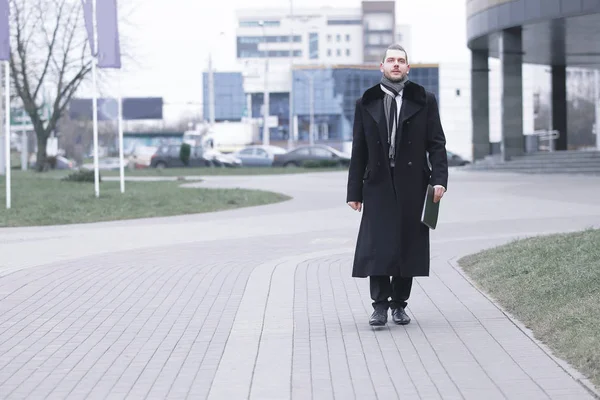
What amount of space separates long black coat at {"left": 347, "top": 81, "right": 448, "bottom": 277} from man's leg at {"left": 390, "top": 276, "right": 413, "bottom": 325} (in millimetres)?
264

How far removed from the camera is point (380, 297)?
7.86 meters

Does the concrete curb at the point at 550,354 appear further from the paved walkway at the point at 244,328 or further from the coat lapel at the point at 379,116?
the coat lapel at the point at 379,116

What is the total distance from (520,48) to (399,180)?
30.7 m

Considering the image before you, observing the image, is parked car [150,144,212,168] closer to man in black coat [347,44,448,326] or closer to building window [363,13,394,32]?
man in black coat [347,44,448,326]

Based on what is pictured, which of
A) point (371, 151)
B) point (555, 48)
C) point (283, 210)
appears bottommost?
point (283, 210)

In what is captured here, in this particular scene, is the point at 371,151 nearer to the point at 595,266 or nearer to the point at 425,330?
the point at 425,330

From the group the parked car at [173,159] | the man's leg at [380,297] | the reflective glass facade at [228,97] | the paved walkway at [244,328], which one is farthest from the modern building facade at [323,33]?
the man's leg at [380,297]

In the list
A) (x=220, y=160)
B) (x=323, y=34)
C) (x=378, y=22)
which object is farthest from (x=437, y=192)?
(x=323, y=34)

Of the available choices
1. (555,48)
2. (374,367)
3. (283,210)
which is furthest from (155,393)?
(555,48)

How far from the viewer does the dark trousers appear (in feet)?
25.8

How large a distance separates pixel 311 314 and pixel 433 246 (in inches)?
222

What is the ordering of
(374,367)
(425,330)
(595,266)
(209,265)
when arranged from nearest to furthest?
(374,367) → (425,330) → (595,266) → (209,265)

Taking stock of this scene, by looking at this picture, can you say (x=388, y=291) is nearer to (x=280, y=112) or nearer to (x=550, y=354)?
(x=550, y=354)

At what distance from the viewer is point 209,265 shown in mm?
12195
